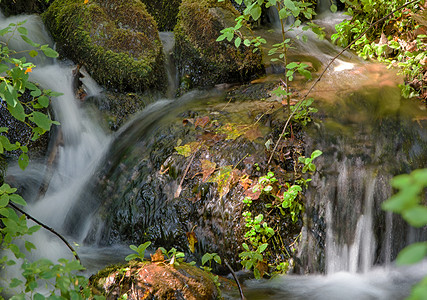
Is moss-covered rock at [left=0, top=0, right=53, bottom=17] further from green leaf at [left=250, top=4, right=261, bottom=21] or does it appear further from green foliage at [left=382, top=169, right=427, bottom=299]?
green foliage at [left=382, top=169, right=427, bottom=299]

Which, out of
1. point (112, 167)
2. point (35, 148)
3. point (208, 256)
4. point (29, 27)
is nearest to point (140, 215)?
point (112, 167)

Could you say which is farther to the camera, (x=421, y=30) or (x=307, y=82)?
(x=421, y=30)

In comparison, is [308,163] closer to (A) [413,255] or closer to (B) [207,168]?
(B) [207,168]

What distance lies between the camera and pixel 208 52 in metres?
5.81

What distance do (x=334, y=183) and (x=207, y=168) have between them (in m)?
1.17

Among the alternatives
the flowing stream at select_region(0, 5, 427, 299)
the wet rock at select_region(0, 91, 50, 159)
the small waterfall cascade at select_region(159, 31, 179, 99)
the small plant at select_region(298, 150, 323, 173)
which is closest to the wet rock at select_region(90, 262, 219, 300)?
the flowing stream at select_region(0, 5, 427, 299)

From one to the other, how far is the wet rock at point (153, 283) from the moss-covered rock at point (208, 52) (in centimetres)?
355

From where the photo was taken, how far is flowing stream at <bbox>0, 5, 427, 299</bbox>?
3404 mm

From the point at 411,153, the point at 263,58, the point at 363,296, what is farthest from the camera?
the point at 263,58

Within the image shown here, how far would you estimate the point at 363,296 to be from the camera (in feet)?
10.3

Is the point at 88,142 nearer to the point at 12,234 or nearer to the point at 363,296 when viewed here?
the point at 12,234

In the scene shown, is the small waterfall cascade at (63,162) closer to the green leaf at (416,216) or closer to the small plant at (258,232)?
the small plant at (258,232)

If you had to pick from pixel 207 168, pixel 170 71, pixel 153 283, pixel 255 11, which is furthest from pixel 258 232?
pixel 170 71

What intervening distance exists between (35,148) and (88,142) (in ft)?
2.02
